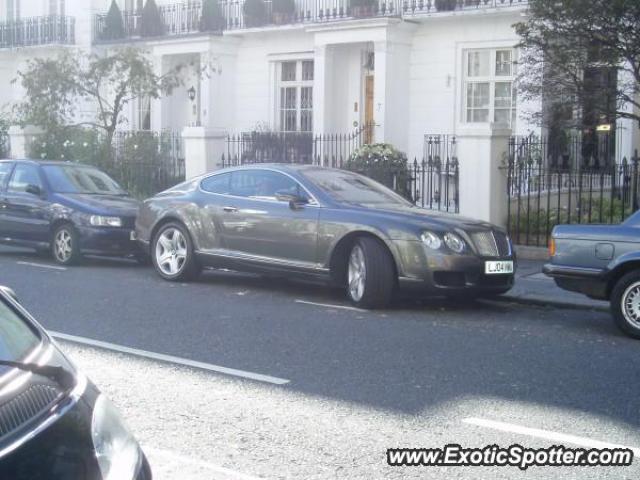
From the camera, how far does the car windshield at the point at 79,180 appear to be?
48.8 ft

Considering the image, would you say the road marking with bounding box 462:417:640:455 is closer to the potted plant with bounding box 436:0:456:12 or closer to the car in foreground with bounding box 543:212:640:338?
the car in foreground with bounding box 543:212:640:338

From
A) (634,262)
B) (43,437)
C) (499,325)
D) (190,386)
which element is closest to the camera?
(43,437)

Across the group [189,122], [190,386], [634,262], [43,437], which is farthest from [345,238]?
[189,122]

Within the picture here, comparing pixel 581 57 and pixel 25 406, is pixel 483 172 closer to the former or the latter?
pixel 581 57

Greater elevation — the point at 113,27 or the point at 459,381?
the point at 113,27

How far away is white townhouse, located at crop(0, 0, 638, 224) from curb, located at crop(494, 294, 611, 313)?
317 inches

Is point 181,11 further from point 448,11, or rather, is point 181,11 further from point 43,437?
point 43,437

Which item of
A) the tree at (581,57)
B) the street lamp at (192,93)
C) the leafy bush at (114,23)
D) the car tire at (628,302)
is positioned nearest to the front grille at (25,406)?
the car tire at (628,302)

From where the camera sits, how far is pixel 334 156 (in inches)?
872

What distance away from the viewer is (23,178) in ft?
49.4

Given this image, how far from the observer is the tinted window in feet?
Answer: 50.3

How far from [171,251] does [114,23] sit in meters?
17.3

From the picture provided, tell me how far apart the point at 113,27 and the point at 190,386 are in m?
22.8

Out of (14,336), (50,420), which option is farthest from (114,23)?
(50,420)
